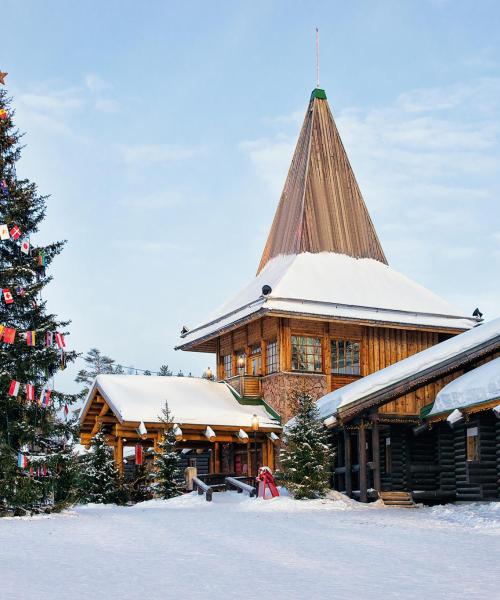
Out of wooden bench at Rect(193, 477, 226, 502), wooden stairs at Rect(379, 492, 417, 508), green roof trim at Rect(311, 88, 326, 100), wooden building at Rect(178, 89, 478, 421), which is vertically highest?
green roof trim at Rect(311, 88, 326, 100)

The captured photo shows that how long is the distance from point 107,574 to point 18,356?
12.4 meters

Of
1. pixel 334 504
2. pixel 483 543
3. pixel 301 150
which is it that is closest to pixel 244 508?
pixel 334 504

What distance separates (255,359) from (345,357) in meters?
3.59

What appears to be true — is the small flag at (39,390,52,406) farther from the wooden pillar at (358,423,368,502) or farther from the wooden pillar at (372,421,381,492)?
the wooden pillar at (372,421,381,492)

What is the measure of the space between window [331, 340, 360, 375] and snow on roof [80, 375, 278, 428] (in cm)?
331

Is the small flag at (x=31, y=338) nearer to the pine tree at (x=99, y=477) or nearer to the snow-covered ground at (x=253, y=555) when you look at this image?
the snow-covered ground at (x=253, y=555)

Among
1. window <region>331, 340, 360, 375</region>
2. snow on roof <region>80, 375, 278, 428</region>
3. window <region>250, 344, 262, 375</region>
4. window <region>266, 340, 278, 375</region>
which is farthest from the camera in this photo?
window <region>250, 344, 262, 375</region>

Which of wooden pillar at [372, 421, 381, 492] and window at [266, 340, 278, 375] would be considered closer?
wooden pillar at [372, 421, 381, 492]

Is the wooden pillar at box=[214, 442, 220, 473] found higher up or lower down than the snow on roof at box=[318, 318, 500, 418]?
lower down

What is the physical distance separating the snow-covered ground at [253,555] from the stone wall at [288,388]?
9.75m

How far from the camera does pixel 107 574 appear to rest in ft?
34.3

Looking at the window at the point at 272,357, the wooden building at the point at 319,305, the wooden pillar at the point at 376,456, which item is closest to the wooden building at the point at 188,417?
the wooden building at the point at 319,305

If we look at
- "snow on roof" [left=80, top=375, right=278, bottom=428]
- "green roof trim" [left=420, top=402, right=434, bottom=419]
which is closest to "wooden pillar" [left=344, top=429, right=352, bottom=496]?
"green roof trim" [left=420, top=402, right=434, bottom=419]

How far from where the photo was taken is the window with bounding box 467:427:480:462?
2297 centimetres
